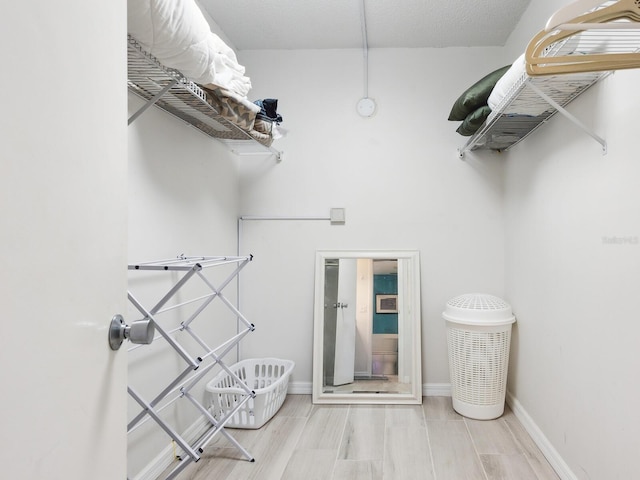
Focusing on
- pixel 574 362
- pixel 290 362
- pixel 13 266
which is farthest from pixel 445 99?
pixel 13 266

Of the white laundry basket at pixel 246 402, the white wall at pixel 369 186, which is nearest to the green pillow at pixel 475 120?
the white wall at pixel 369 186

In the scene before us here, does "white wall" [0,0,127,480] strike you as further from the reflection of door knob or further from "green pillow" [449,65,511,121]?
"green pillow" [449,65,511,121]

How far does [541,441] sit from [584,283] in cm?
91

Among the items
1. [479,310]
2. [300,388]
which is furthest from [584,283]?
[300,388]

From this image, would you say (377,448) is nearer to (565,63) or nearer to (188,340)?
(188,340)

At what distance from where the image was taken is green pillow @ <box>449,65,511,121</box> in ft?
7.03

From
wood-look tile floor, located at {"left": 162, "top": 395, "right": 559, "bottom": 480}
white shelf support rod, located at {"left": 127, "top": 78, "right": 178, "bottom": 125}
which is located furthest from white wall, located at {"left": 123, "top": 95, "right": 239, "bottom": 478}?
wood-look tile floor, located at {"left": 162, "top": 395, "right": 559, "bottom": 480}

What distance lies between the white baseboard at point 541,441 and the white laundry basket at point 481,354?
0.34 feet

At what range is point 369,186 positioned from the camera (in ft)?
9.65

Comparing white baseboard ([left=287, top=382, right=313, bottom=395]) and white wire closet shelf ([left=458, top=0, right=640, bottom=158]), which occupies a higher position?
white wire closet shelf ([left=458, top=0, right=640, bottom=158])

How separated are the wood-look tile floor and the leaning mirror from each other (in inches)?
6.5

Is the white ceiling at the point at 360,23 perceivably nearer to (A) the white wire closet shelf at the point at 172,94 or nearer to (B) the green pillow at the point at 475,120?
(B) the green pillow at the point at 475,120

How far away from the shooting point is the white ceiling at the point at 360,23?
242cm

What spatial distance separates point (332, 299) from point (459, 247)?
0.93 m
